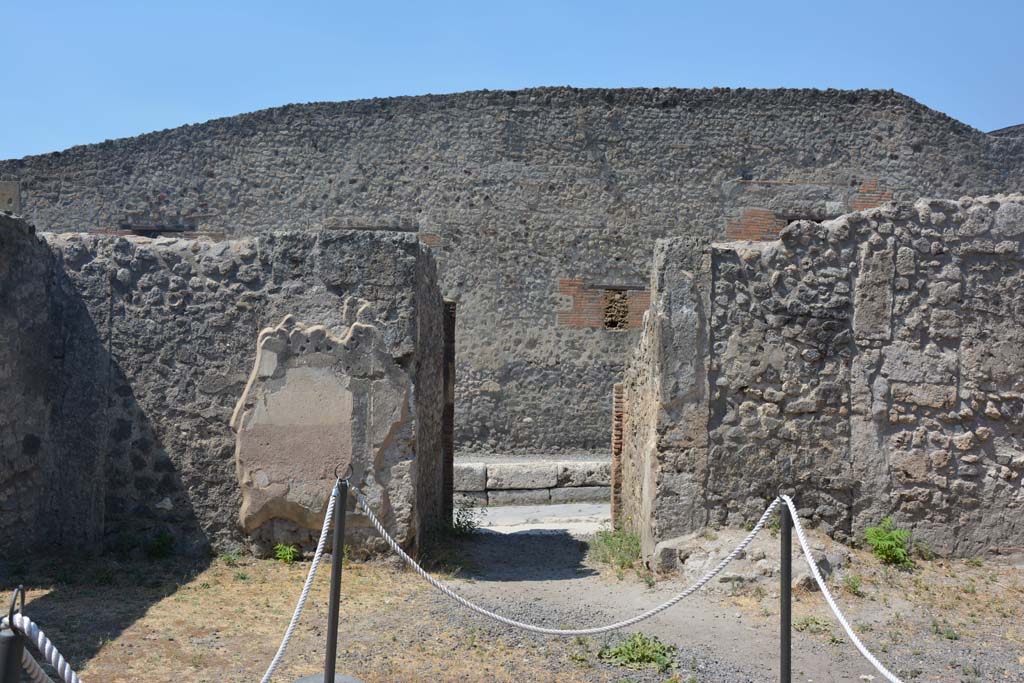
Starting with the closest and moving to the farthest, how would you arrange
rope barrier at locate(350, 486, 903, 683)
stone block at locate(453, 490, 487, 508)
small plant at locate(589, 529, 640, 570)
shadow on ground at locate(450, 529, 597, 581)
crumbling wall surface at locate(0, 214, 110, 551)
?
rope barrier at locate(350, 486, 903, 683)
crumbling wall surface at locate(0, 214, 110, 551)
shadow on ground at locate(450, 529, 597, 581)
small plant at locate(589, 529, 640, 570)
stone block at locate(453, 490, 487, 508)

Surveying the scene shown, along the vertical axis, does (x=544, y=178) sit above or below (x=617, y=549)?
above

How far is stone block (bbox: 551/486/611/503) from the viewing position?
11.4 meters

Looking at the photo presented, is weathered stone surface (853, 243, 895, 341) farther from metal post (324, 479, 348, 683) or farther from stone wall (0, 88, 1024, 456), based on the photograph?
stone wall (0, 88, 1024, 456)

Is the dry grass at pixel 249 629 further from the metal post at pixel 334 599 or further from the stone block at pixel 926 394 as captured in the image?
the stone block at pixel 926 394

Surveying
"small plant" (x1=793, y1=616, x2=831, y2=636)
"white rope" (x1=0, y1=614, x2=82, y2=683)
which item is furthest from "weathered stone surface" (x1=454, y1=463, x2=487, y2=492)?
"white rope" (x1=0, y1=614, x2=82, y2=683)

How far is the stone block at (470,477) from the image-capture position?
36.9 ft

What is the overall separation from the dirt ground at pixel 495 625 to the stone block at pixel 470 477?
15.7 ft

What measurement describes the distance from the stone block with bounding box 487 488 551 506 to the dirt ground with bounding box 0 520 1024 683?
4.83m

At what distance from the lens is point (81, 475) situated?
600cm

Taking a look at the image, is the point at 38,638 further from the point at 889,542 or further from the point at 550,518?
the point at 550,518

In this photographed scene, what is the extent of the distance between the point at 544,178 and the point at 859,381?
8430 millimetres

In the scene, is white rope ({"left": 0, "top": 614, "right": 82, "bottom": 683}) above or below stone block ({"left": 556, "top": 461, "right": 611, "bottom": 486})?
above

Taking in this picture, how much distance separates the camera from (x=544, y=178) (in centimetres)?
1382

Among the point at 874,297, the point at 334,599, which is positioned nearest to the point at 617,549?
the point at 874,297
